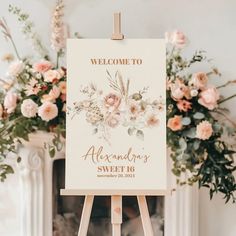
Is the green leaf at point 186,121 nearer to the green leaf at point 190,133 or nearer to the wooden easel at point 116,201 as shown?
the green leaf at point 190,133

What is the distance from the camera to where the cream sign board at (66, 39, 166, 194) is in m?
1.72

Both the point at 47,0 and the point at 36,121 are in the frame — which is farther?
the point at 47,0

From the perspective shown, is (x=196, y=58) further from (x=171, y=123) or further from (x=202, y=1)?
(x=171, y=123)

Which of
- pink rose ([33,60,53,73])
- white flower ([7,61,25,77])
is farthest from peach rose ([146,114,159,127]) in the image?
white flower ([7,61,25,77])

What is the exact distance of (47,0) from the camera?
236 centimetres

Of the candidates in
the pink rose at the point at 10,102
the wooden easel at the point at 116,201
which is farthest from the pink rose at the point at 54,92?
the wooden easel at the point at 116,201

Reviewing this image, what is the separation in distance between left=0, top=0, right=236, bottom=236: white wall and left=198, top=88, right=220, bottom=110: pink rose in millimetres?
245

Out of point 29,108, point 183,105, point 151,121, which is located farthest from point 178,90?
point 29,108

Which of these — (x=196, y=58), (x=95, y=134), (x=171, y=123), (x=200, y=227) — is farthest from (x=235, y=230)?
(x=95, y=134)

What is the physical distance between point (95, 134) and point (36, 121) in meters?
0.46

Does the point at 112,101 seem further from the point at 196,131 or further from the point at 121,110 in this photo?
the point at 196,131

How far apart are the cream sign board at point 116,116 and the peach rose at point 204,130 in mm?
322

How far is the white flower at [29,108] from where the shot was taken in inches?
79.9

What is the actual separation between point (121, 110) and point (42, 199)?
0.76 meters
